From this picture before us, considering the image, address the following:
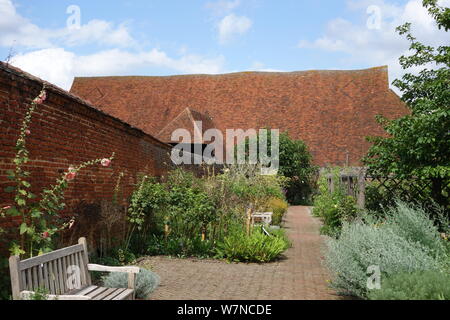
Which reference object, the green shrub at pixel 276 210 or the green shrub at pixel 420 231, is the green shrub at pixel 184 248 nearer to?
the green shrub at pixel 420 231

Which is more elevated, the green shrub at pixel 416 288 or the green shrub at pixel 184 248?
the green shrub at pixel 416 288

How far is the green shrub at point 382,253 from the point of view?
4957 millimetres

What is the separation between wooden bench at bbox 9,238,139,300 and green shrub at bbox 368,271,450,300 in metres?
2.60

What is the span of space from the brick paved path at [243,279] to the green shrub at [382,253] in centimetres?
54

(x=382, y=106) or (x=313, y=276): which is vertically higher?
(x=382, y=106)

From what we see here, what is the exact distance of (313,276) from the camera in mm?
7293

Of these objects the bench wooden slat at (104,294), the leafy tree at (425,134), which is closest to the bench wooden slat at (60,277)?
the bench wooden slat at (104,294)

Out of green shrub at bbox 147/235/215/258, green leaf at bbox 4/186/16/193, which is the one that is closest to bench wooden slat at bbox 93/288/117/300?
green leaf at bbox 4/186/16/193

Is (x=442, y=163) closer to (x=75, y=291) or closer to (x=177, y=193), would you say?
(x=177, y=193)

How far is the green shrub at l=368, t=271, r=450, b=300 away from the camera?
13.5 feet
